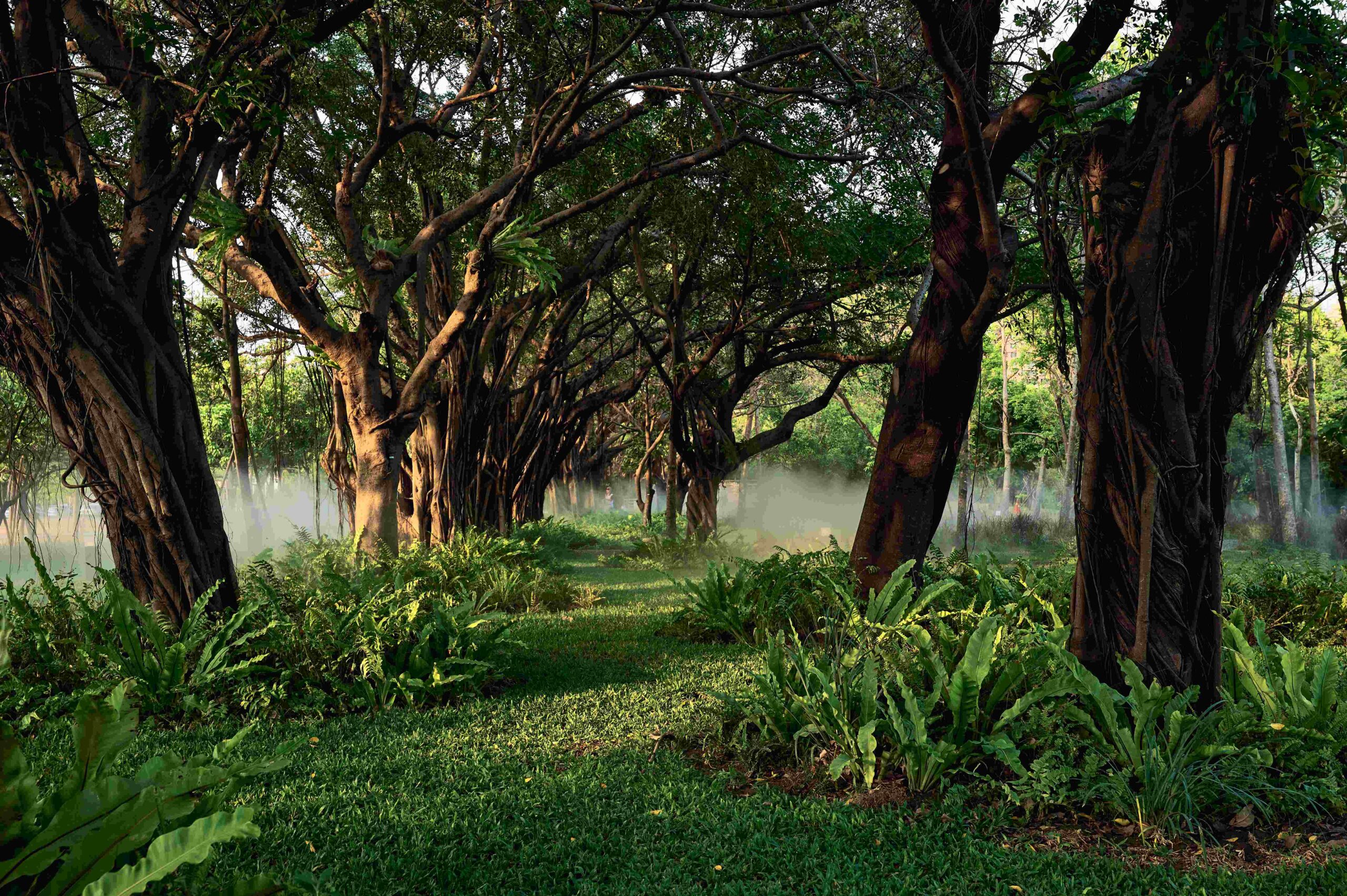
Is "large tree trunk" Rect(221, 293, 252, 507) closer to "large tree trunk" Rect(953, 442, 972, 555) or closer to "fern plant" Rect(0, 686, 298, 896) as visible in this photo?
"large tree trunk" Rect(953, 442, 972, 555)

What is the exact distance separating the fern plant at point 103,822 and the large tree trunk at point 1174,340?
10.9 feet

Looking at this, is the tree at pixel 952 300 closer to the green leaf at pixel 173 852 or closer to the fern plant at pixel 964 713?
the fern plant at pixel 964 713

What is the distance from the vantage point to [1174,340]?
3.46 m

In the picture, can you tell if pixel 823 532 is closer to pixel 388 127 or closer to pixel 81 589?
pixel 388 127

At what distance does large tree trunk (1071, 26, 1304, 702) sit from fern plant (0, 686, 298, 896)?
3312 mm

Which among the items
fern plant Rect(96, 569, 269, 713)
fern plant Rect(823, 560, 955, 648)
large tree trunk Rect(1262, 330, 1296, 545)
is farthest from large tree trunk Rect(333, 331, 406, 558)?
large tree trunk Rect(1262, 330, 1296, 545)

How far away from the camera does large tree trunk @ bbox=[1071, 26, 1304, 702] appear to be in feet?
10.8

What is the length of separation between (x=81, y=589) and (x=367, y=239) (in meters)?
4.54

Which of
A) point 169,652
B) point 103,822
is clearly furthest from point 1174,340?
point 169,652

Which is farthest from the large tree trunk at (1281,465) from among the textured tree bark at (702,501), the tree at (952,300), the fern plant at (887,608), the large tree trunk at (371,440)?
the large tree trunk at (371,440)

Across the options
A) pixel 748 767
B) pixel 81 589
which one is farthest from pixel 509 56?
pixel 748 767

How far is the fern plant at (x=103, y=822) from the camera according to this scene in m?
1.62

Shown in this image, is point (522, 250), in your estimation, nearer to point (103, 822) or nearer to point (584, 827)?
point (584, 827)

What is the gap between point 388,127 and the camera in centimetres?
801
